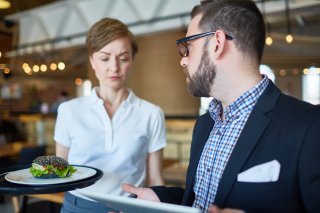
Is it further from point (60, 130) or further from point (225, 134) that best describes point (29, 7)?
point (225, 134)

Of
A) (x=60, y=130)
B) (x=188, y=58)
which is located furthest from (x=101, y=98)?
(x=188, y=58)

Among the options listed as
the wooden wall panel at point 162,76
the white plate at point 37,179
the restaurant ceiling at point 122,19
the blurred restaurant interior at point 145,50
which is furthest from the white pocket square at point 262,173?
the wooden wall panel at point 162,76

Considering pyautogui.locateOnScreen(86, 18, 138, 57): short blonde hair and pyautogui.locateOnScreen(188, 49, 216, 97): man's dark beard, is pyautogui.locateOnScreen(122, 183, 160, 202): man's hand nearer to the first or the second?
pyautogui.locateOnScreen(188, 49, 216, 97): man's dark beard

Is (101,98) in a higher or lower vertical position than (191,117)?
higher

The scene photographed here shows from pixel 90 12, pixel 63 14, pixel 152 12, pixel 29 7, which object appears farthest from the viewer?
pixel 29 7

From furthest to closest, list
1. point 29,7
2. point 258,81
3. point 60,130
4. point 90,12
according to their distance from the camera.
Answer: point 29,7 < point 90,12 < point 60,130 < point 258,81

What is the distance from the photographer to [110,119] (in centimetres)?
163

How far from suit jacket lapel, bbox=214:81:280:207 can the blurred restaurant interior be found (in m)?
2.96

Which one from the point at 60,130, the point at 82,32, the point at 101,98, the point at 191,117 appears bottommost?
the point at 191,117

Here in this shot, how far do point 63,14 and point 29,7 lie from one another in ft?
4.01

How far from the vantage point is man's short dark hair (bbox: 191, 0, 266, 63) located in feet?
3.65

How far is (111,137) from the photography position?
156 centimetres

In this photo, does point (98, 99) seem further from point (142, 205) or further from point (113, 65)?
point (142, 205)

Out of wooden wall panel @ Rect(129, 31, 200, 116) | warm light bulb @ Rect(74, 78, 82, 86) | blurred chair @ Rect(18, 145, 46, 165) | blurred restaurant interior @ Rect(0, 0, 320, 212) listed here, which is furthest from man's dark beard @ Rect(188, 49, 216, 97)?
warm light bulb @ Rect(74, 78, 82, 86)
